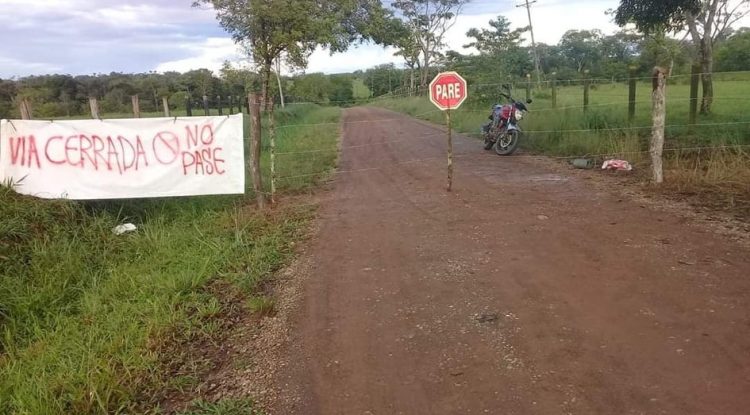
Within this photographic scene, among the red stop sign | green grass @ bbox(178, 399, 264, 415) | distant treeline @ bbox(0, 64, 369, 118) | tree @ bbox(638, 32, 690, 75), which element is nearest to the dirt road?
green grass @ bbox(178, 399, 264, 415)

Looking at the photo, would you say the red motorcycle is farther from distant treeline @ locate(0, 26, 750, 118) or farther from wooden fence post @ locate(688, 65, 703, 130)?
distant treeline @ locate(0, 26, 750, 118)

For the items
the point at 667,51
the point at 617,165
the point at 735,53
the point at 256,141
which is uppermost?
the point at 735,53

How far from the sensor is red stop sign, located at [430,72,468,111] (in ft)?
24.7

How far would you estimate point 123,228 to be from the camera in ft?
20.7

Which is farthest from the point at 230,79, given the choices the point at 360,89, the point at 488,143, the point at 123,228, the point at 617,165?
the point at 360,89

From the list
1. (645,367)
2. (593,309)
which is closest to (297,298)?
(593,309)

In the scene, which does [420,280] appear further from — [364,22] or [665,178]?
[364,22]

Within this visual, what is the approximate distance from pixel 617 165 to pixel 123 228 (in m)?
7.17

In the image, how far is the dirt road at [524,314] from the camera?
2.86m

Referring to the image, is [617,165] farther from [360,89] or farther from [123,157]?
[360,89]

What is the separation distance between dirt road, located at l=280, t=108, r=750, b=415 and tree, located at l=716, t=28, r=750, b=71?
24.0 meters

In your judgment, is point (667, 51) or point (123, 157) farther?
point (667, 51)

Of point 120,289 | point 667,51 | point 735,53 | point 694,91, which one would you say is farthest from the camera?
point 735,53

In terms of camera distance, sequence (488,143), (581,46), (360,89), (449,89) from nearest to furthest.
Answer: (449,89) < (488,143) < (581,46) < (360,89)
